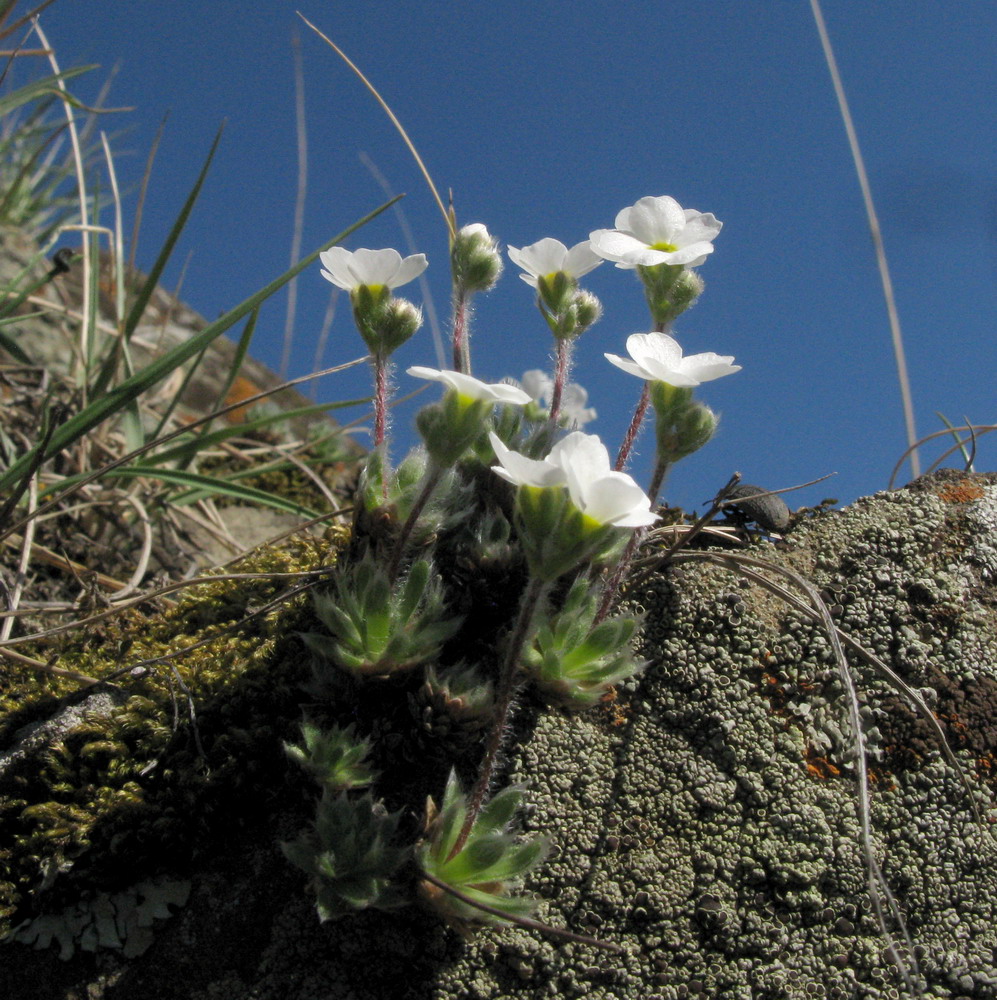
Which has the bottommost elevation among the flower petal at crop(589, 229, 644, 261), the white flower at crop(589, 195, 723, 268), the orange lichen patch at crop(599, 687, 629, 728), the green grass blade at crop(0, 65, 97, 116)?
the orange lichen patch at crop(599, 687, 629, 728)

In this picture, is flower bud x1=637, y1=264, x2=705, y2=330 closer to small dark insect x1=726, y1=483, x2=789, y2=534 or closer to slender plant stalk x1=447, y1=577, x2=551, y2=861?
small dark insect x1=726, y1=483, x2=789, y2=534

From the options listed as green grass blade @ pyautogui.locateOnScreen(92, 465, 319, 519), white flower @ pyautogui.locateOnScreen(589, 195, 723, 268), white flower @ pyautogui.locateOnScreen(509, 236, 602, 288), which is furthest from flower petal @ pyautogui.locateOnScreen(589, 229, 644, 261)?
green grass blade @ pyautogui.locateOnScreen(92, 465, 319, 519)

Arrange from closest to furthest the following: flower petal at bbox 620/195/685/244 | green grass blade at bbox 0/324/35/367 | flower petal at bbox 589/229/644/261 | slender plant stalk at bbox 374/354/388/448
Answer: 1. flower petal at bbox 589/229/644/261
2. flower petal at bbox 620/195/685/244
3. slender plant stalk at bbox 374/354/388/448
4. green grass blade at bbox 0/324/35/367

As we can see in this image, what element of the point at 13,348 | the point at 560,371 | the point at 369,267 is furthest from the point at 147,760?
the point at 13,348

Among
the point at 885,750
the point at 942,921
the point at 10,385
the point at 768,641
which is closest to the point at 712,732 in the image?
the point at 768,641

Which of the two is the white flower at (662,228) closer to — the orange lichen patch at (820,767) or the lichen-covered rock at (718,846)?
the lichen-covered rock at (718,846)

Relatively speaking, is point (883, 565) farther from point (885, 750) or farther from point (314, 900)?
point (314, 900)
